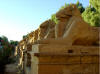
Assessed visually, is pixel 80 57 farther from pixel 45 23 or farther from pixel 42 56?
pixel 45 23

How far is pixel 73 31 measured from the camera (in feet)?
13.0

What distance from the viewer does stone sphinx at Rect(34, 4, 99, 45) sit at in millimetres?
3865

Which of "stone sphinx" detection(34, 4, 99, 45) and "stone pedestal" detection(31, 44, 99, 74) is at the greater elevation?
"stone sphinx" detection(34, 4, 99, 45)

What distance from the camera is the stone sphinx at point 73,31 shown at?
387cm

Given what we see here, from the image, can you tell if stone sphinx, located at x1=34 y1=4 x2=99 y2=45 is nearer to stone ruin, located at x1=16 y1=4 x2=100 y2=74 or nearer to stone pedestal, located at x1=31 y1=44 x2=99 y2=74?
stone ruin, located at x1=16 y1=4 x2=100 y2=74

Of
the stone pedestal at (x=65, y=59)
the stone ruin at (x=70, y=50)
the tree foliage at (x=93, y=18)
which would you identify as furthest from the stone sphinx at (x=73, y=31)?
the tree foliage at (x=93, y=18)

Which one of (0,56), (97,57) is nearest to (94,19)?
(0,56)

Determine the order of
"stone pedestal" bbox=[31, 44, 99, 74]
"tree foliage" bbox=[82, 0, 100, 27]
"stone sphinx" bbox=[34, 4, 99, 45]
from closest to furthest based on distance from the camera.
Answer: "stone pedestal" bbox=[31, 44, 99, 74]
"stone sphinx" bbox=[34, 4, 99, 45]
"tree foliage" bbox=[82, 0, 100, 27]

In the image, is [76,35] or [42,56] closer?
[42,56]

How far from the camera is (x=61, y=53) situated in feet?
12.1

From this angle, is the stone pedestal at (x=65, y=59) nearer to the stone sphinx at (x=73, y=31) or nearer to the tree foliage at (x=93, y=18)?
the stone sphinx at (x=73, y=31)

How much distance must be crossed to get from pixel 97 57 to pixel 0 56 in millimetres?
6286

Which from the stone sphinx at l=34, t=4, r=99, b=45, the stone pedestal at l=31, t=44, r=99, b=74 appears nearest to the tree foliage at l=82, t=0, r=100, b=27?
the stone sphinx at l=34, t=4, r=99, b=45

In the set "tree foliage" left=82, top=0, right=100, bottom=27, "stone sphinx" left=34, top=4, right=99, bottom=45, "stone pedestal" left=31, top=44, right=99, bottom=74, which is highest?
"tree foliage" left=82, top=0, right=100, bottom=27
